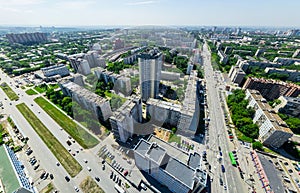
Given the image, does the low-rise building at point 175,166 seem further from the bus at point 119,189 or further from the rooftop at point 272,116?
the rooftop at point 272,116

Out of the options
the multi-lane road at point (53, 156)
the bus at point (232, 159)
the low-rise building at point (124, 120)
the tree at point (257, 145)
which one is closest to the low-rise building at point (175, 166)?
the low-rise building at point (124, 120)

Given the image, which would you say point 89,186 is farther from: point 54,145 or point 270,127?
point 270,127

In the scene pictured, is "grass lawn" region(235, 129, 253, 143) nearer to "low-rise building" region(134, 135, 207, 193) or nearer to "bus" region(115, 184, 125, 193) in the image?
"low-rise building" region(134, 135, 207, 193)

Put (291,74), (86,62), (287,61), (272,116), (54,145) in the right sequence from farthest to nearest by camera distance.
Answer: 1. (287,61)
2. (86,62)
3. (291,74)
4. (272,116)
5. (54,145)

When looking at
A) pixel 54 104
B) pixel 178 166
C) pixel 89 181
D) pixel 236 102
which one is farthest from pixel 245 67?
pixel 54 104

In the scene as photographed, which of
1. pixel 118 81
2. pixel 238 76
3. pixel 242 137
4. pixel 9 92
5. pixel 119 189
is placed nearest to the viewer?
pixel 119 189

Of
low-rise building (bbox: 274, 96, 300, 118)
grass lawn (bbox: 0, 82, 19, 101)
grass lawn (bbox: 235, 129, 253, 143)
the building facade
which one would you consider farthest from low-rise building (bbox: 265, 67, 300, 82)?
grass lawn (bbox: 0, 82, 19, 101)

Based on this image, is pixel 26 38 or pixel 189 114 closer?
pixel 189 114

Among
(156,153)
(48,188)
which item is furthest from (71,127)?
(156,153)

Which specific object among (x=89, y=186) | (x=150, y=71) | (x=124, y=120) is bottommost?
(x=89, y=186)
